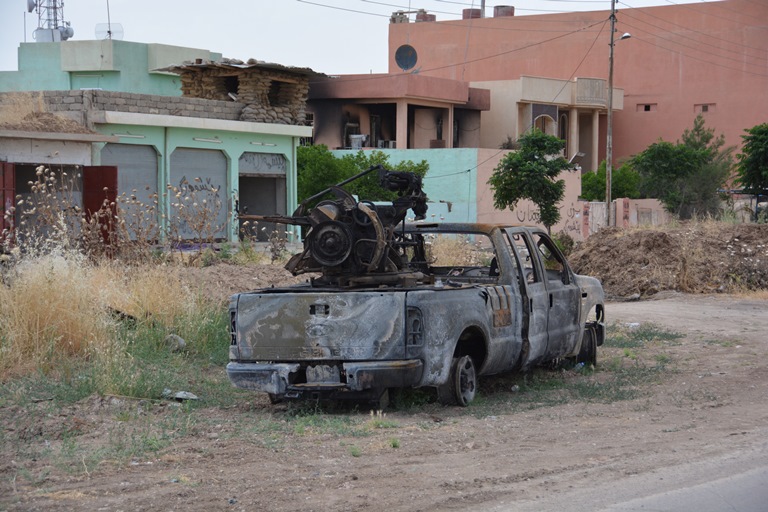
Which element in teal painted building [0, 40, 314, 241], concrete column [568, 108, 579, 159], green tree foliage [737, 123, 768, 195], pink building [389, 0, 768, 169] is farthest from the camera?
pink building [389, 0, 768, 169]

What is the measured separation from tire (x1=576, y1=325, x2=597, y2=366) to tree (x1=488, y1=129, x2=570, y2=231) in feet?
102

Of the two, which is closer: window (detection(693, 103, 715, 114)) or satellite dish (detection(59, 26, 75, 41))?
satellite dish (detection(59, 26, 75, 41))

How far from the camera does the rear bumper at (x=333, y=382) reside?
27.6ft

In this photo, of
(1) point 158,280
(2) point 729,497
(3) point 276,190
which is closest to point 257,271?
(1) point 158,280

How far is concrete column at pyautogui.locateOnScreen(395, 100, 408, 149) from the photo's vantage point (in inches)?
2018

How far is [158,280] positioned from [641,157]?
45957mm

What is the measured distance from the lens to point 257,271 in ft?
53.7

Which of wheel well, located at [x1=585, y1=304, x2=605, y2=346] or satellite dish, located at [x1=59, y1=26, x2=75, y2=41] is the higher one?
satellite dish, located at [x1=59, y1=26, x2=75, y2=41]

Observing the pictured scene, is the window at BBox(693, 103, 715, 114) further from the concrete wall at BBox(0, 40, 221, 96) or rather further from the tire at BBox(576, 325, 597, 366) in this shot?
the tire at BBox(576, 325, 597, 366)

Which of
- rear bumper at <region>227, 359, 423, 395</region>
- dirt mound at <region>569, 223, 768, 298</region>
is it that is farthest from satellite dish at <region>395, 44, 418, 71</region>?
rear bumper at <region>227, 359, 423, 395</region>

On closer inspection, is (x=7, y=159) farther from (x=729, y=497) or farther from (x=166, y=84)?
(x=166, y=84)

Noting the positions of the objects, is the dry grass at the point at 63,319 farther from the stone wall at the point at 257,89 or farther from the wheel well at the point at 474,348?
the stone wall at the point at 257,89

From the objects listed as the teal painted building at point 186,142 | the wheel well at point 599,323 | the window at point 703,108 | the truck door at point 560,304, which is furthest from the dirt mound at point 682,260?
the window at point 703,108

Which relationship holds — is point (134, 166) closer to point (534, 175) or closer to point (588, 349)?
point (588, 349)
